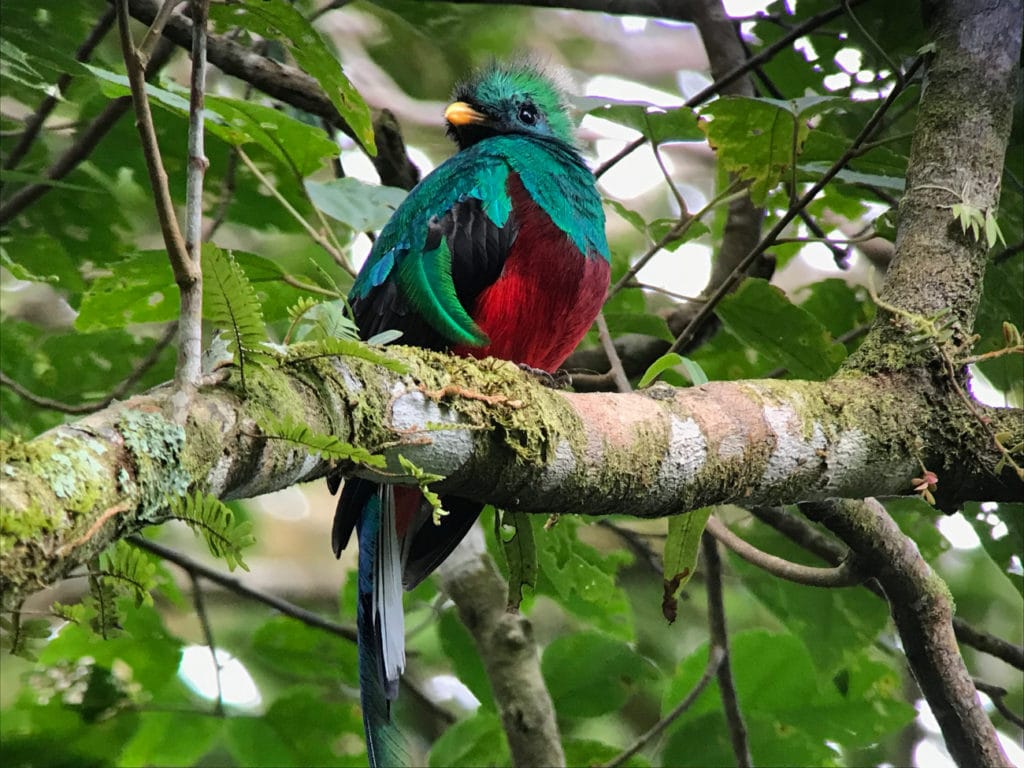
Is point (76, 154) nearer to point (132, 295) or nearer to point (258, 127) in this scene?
point (132, 295)

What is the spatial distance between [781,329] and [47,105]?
2234mm

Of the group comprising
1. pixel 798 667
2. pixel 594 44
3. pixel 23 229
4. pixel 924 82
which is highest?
pixel 594 44

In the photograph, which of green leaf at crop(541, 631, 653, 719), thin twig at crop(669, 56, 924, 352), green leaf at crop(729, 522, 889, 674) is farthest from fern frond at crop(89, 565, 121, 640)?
green leaf at crop(729, 522, 889, 674)

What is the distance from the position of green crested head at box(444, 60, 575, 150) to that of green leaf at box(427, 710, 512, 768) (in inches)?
72.6

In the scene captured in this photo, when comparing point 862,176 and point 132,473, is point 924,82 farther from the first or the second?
point 132,473

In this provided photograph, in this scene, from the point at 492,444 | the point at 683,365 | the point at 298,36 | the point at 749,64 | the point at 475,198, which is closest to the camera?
the point at 492,444

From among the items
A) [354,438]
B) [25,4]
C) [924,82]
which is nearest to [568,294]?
[924,82]

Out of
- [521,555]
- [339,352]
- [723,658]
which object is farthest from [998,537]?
→ [339,352]

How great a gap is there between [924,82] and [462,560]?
1949mm

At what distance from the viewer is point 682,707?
3277mm

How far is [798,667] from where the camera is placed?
338 cm

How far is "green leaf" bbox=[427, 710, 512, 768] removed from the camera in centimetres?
331

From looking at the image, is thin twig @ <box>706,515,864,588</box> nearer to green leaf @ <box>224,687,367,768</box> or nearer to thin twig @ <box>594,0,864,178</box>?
thin twig @ <box>594,0,864,178</box>

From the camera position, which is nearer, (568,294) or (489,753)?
(568,294)
